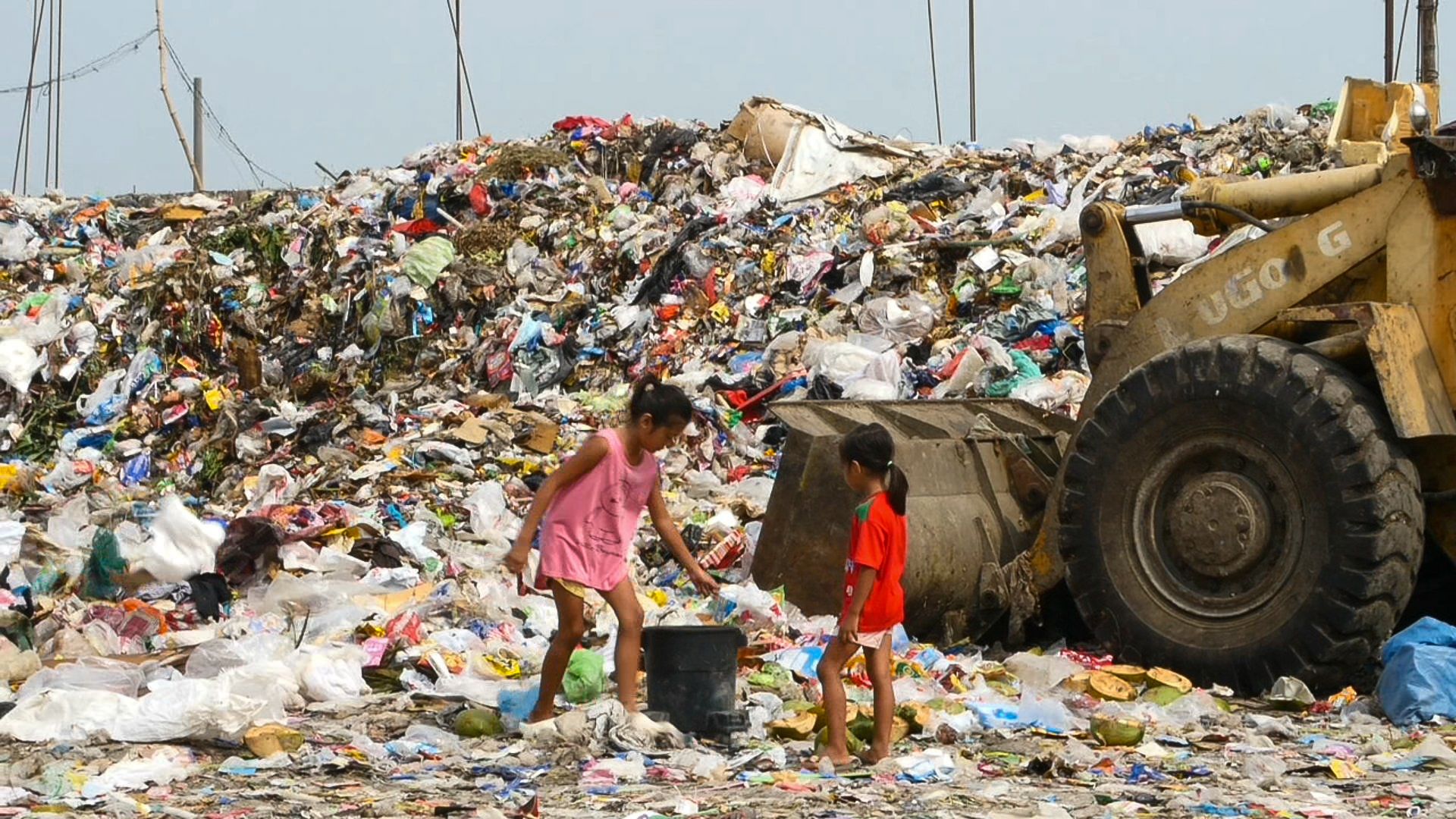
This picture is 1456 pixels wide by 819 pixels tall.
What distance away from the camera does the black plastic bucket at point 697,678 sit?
5.27 metres

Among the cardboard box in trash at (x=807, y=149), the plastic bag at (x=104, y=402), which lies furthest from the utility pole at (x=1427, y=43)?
the plastic bag at (x=104, y=402)

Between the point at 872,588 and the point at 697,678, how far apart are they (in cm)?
66

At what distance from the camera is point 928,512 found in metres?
6.89

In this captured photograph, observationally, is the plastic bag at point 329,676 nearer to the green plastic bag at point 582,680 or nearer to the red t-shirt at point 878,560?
the green plastic bag at point 582,680

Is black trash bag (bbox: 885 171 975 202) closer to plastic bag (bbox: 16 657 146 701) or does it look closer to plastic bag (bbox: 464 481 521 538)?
A: plastic bag (bbox: 464 481 521 538)

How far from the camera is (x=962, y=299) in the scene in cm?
1198

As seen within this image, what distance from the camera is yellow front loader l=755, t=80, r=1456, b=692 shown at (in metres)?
5.66

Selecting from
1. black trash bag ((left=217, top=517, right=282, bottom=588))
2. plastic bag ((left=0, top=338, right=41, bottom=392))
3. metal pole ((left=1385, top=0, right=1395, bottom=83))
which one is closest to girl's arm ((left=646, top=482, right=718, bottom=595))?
black trash bag ((left=217, top=517, right=282, bottom=588))

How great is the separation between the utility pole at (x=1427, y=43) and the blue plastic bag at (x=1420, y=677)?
38.5ft

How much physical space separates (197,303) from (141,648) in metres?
8.34

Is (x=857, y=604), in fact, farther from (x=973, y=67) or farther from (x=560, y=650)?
(x=973, y=67)

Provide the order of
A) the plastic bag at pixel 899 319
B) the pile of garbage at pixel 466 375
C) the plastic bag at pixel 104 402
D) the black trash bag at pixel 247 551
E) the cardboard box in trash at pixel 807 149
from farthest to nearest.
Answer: the cardboard box in trash at pixel 807 149, the plastic bag at pixel 104 402, the plastic bag at pixel 899 319, the black trash bag at pixel 247 551, the pile of garbage at pixel 466 375

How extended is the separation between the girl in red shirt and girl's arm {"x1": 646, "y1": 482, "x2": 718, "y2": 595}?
1.66 ft

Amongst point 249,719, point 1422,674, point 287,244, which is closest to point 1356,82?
point 1422,674
